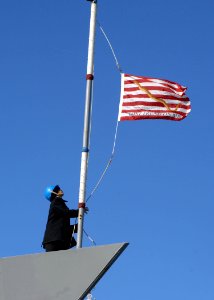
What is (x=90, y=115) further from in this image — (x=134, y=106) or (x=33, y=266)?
(x=33, y=266)

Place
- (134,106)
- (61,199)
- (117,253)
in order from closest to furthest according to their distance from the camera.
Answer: (117,253), (61,199), (134,106)

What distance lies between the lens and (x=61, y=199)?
11.2 meters

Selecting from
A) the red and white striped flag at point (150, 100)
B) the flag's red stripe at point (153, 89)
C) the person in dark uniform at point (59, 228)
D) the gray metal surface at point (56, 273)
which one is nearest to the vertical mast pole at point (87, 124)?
the person in dark uniform at point (59, 228)

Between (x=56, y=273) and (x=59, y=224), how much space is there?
6.89 ft

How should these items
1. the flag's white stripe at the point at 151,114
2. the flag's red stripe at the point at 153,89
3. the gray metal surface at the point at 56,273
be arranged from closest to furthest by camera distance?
1. the gray metal surface at the point at 56,273
2. the flag's white stripe at the point at 151,114
3. the flag's red stripe at the point at 153,89

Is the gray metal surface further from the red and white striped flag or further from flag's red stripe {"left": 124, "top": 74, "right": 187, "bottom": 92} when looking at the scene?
flag's red stripe {"left": 124, "top": 74, "right": 187, "bottom": 92}

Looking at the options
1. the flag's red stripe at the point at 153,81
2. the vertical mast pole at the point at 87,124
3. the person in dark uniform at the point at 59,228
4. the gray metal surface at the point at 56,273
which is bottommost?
the gray metal surface at the point at 56,273

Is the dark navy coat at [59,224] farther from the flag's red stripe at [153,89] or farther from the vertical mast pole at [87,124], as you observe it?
the flag's red stripe at [153,89]

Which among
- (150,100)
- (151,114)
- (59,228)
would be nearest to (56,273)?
(59,228)

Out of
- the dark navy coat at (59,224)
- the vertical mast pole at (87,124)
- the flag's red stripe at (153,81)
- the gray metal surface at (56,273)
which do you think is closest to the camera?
the gray metal surface at (56,273)

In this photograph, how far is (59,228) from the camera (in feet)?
34.9

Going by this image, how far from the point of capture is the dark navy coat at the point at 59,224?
10547 millimetres

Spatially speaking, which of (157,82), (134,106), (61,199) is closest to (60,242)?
(61,199)

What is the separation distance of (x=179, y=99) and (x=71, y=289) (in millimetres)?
5844
